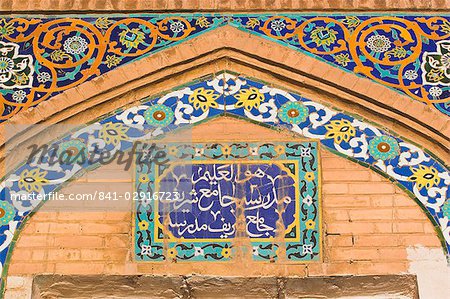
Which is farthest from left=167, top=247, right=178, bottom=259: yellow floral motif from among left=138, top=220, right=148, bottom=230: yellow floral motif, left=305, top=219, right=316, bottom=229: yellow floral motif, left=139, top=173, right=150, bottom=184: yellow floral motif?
left=305, top=219, right=316, bottom=229: yellow floral motif

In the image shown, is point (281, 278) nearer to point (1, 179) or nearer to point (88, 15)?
point (1, 179)

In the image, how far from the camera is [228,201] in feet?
18.9

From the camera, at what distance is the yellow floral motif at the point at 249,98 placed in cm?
607

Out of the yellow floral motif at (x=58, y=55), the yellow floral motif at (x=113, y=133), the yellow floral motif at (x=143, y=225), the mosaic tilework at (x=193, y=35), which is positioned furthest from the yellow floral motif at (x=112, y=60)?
the yellow floral motif at (x=143, y=225)

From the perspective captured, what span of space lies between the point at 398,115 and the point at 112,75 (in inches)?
58.9

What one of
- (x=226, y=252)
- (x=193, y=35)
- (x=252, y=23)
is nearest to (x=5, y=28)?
(x=193, y=35)

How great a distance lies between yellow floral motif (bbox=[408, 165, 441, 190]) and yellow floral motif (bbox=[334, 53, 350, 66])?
71 centimetres

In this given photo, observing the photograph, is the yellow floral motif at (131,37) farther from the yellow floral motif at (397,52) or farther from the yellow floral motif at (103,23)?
the yellow floral motif at (397,52)

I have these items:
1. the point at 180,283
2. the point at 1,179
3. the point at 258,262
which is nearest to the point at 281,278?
the point at 258,262

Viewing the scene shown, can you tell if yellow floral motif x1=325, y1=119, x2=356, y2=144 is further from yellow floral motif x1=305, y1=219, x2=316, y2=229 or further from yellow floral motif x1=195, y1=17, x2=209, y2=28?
yellow floral motif x1=195, y1=17, x2=209, y2=28

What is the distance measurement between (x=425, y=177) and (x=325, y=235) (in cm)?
60

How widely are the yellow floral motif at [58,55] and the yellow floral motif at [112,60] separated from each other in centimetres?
21

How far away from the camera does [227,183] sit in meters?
5.80

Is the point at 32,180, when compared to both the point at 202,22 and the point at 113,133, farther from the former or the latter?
the point at 202,22
